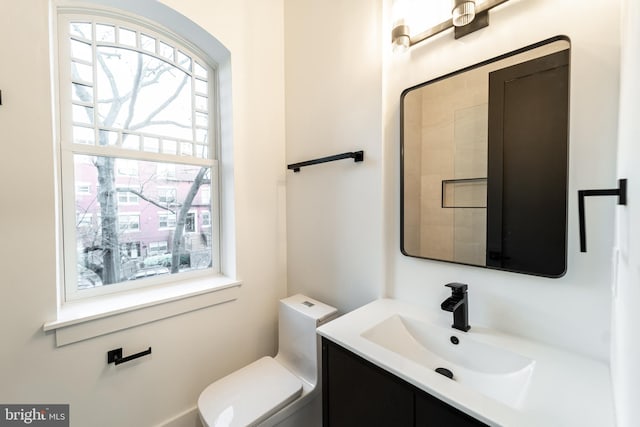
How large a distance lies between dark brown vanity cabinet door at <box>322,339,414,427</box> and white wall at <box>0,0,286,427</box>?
0.81 meters

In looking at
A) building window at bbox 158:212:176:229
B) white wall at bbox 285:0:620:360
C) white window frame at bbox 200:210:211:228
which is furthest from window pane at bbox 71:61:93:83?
white wall at bbox 285:0:620:360

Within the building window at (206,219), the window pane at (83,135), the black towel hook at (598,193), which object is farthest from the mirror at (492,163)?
the window pane at (83,135)

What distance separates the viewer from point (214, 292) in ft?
4.98

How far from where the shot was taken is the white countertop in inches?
24.0

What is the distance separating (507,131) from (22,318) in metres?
2.01

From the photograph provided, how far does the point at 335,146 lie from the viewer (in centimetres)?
152

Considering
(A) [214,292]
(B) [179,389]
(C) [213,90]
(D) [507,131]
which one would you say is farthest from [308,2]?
(B) [179,389]

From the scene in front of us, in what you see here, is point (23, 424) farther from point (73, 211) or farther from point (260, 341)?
point (260, 341)

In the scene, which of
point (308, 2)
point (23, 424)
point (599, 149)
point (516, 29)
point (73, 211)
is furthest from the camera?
point (308, 2)

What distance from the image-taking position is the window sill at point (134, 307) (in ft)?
3.66

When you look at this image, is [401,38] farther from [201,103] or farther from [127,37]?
[127,37]

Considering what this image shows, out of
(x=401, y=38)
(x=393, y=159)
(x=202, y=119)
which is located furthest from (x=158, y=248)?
(x=401, y=38)

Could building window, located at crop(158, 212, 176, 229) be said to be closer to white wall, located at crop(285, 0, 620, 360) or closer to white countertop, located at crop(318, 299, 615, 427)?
white wall, located at crop(285, 0, 620, 360)

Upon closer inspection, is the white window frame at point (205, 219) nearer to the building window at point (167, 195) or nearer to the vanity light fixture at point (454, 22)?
the building window at point (167, 195)
